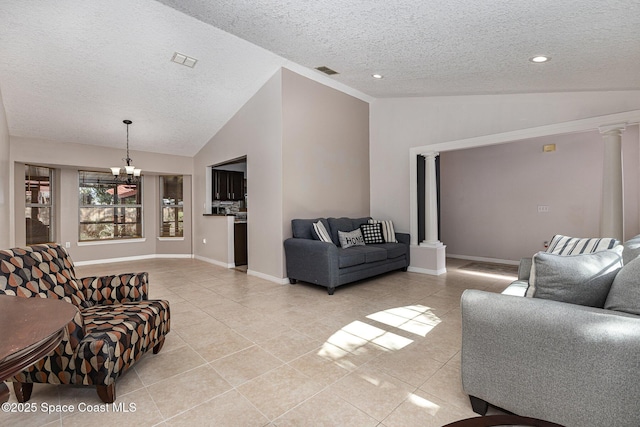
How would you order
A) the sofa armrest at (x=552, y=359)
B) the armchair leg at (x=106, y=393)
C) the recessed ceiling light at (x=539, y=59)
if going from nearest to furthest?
1. the sofa armrest at (x=552, y=359)
2. the armchair leg at (x=106, y=393)
3. the recessed ceiling light at (x=539, y=59)

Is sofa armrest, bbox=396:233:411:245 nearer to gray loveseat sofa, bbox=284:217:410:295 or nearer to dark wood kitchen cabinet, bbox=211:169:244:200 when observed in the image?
gray loveseat sofa, bbox=284:217:410:295

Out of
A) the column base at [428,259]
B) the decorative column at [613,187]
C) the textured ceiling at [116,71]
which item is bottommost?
the column base at [428,259]

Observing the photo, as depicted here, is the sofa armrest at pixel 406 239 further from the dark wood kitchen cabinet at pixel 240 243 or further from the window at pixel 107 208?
the window at pixel 107 208

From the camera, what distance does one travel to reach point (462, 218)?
6723 millimetres

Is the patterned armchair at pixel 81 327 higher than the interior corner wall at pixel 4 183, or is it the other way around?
the interior corner wall at pixel 4 183

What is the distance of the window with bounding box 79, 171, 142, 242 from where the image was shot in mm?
6516

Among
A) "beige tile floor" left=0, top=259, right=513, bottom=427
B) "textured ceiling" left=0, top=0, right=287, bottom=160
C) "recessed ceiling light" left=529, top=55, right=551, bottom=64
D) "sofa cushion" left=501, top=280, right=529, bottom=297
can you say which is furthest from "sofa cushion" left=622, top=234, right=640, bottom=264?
"textured ceiling" left=0, top=0, right=287, bottom=160

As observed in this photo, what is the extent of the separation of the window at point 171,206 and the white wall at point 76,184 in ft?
0.45

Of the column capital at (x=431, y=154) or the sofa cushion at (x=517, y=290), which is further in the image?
the column capital at (x=431, y=154)

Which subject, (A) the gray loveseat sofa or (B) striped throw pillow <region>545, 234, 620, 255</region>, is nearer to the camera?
(B) striped throw pillow <region>545, 234, 620, 255</region>

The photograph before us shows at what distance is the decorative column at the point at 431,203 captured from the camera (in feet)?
17.0

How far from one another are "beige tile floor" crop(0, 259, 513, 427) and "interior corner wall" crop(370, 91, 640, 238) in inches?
94.6

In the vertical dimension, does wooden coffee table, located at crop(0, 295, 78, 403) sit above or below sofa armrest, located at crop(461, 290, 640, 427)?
above

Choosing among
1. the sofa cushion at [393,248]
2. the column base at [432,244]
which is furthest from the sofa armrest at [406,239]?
the column base at [432,244]
